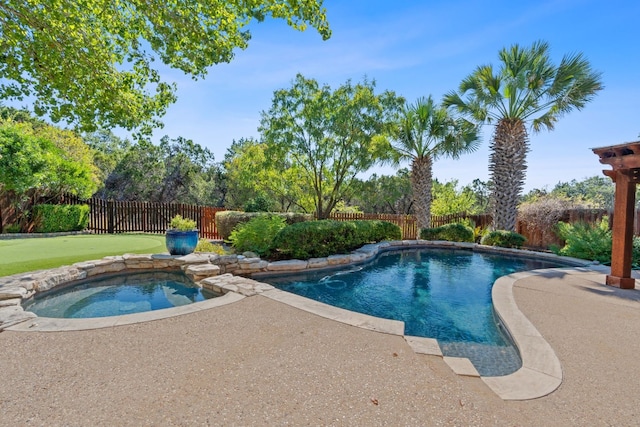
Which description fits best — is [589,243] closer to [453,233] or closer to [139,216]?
[453,233]

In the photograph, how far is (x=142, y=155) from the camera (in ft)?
65.0

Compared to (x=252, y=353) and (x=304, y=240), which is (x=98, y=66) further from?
(x=252, y=353)

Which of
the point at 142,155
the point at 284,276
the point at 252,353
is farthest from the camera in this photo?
the point at 142,155

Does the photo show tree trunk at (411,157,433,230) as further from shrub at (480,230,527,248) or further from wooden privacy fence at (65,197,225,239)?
wooden privacy fence at (65,197,225,239)

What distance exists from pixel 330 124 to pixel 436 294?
6.68 meters

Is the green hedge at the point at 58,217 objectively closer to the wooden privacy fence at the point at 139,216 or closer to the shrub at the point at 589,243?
the wooden privacy fence at the point at 139,216

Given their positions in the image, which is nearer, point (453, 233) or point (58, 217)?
point (58, 217)

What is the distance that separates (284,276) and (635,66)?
1003cm

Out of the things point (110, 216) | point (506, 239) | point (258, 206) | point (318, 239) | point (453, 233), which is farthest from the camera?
point (110, 216)

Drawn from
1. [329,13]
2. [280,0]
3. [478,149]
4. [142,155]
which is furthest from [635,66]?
[142,155]

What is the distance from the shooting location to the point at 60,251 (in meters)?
6.63

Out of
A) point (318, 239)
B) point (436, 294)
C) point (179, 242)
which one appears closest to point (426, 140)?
point (318, 239)

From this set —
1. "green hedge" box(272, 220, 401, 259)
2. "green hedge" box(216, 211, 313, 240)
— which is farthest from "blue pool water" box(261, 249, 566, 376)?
"green hedge" box(216, 211, 313, 240)

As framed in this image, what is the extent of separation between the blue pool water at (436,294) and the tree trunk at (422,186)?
3.57 m
